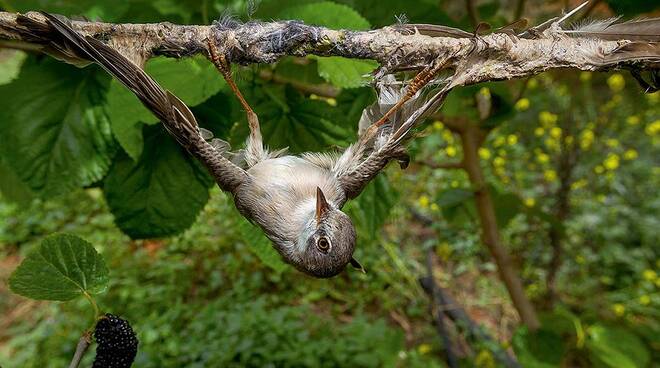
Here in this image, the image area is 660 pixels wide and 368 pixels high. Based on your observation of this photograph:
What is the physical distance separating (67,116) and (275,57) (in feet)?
1.87

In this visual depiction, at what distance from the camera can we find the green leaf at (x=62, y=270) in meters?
0.50

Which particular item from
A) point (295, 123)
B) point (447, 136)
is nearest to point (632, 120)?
point (447, 136)

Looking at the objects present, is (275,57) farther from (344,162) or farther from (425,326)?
(425,326)

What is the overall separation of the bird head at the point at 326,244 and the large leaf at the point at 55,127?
0.45 meters

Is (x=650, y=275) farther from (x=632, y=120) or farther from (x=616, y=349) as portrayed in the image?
(x=616, y=349)

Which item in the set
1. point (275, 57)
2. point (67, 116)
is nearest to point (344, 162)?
point (275, 57)

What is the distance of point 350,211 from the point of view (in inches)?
43.1

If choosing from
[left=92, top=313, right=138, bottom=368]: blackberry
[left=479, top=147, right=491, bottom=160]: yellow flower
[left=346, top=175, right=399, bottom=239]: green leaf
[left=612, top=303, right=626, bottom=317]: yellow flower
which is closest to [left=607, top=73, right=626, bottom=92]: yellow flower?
[left=479, top=147, right=491, bottom=160]: yellow flower

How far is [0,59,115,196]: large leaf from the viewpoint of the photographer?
0.94 meters

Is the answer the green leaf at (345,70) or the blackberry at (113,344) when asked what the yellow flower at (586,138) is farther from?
the blackberry at (113,344)

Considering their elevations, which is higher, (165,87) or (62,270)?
(165,87)

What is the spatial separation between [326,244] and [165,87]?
14.4 inches

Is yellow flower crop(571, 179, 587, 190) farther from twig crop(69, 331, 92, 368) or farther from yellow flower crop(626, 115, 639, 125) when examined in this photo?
twig crop(69, 331, 92, 368)

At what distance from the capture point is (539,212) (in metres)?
1.85
